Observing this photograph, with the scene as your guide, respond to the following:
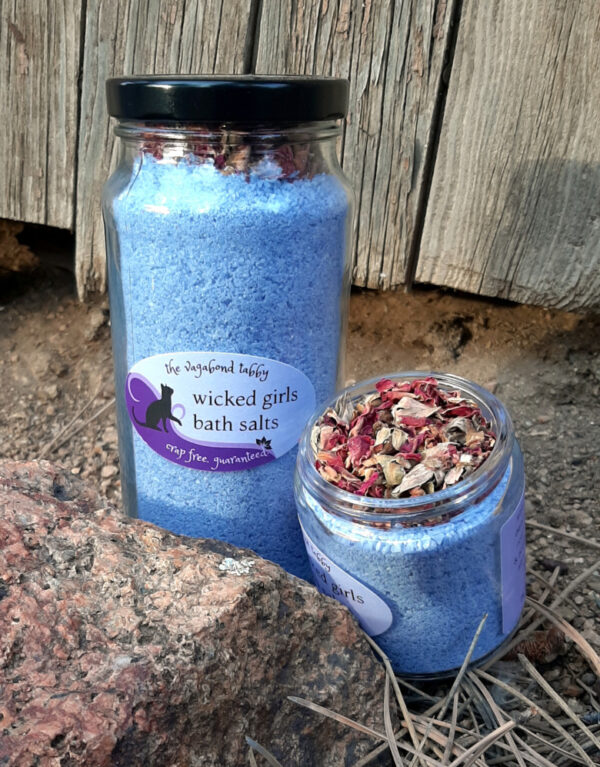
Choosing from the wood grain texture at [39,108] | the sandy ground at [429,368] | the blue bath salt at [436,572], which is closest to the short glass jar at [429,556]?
the blue bath salt at [436,572]

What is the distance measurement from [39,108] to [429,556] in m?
1.19

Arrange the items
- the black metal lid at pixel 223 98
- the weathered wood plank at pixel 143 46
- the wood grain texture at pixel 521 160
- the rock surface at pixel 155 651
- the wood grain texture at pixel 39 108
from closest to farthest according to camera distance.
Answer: the rock surface at pixel 155 651 → the black metal lid at pixel 223 98 → the wood grain texture at pixel 521 160 → the weathered wood plank at pixel 143 46 → the wood grain texture at pixel 39 108

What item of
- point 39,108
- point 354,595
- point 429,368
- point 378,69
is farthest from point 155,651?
point 39,108

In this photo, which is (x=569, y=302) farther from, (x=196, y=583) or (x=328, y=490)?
(x=196, y=583)

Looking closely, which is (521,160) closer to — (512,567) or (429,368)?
(429,368)

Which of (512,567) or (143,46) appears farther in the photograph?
(143,46)

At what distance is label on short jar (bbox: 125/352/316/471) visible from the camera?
108 cm

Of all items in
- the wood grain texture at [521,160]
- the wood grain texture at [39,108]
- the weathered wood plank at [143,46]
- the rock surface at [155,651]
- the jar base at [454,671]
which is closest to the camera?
the rock surface at [155,651]

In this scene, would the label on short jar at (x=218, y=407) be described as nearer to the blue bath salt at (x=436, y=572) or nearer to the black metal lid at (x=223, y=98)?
the blue bath salt at (x=436, y=572)

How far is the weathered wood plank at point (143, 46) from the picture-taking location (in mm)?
1472

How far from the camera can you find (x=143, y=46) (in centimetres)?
153

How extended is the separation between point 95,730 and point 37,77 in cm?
127

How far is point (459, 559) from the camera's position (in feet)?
3.24

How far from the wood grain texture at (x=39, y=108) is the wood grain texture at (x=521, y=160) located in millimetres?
717
